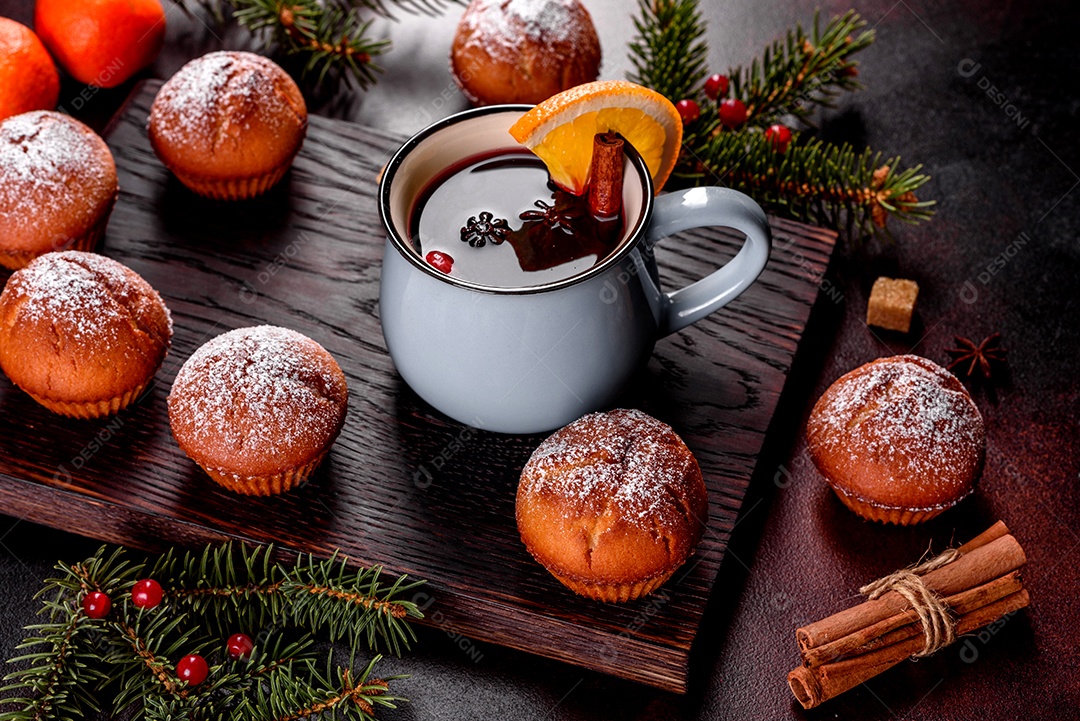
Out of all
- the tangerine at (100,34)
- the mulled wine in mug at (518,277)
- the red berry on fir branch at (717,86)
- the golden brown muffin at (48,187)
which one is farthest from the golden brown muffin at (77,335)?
the red berry on fir branch at (717,86)

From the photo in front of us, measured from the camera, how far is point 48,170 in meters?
1.58

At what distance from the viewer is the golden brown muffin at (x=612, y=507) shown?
129 centimetres

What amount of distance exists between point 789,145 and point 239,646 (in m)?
1.05

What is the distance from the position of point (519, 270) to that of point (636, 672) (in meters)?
0.48

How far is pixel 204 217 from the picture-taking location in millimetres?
1732

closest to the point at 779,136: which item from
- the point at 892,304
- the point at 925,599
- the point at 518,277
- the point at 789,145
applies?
the point at 789,145

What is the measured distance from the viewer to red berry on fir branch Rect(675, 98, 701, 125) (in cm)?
180

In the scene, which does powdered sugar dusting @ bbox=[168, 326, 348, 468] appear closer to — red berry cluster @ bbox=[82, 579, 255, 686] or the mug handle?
red berry cluster @ bbox=[82, 579, 255, 686]

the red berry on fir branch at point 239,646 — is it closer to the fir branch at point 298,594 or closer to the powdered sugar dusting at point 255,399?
the fir branch at point 298,594

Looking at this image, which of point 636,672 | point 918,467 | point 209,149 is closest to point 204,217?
point 209,149

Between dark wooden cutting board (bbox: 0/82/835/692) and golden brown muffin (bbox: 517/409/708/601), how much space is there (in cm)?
7

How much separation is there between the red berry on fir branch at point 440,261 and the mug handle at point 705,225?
0.23 m

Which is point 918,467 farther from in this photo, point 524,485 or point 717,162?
point 717,162

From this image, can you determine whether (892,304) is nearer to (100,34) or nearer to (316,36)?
(316,36)
